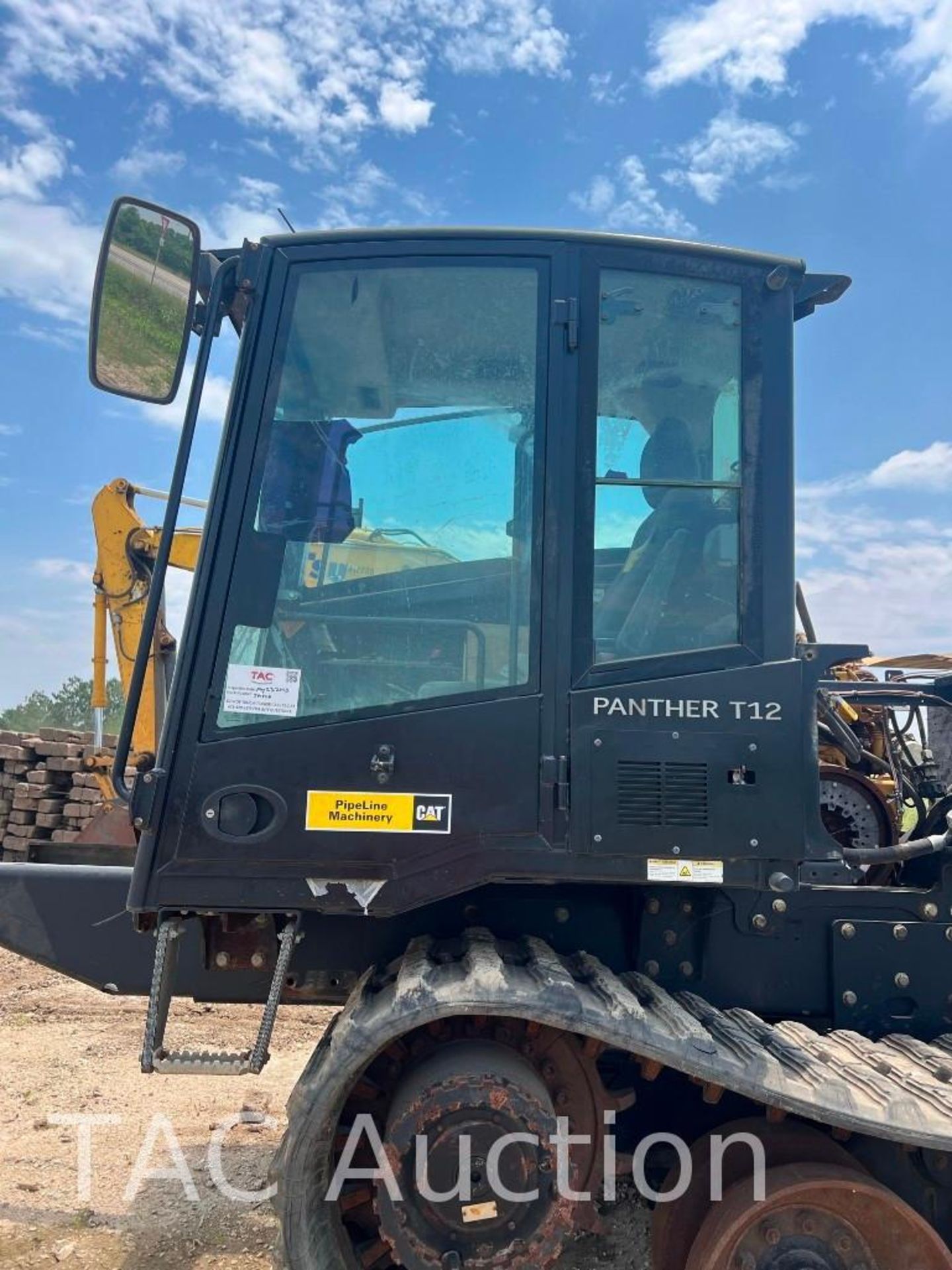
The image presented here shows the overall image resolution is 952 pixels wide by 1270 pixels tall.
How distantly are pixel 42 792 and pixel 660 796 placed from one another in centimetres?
983

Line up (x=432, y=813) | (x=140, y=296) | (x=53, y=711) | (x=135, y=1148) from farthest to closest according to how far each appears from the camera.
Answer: (x=53, y=711), (x=135, y=1148), (x=140, y=296), (x=432, y=813)

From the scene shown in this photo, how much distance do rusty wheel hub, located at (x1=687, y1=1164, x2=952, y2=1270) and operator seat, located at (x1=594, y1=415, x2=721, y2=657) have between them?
140 cm

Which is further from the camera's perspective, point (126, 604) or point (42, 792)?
point (42, 792)

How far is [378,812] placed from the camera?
8.29 feet

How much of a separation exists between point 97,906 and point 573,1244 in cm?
189

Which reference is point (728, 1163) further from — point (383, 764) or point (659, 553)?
point (659, 553)

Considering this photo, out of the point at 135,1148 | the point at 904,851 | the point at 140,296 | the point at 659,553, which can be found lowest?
the point at 135,1148

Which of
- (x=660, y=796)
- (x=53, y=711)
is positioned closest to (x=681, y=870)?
(x=660, y=796)

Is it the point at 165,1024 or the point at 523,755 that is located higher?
the point at 523,755

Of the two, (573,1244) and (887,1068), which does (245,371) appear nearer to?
(887,1068)

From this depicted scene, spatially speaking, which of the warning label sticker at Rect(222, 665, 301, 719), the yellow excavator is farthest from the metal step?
the yellow excavator

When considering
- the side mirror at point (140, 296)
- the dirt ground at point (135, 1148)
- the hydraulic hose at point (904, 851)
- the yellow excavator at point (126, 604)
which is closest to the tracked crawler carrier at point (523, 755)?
the side mirror at point (140, 296)

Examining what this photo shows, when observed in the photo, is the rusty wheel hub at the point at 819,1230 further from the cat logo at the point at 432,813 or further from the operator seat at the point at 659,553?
the operator seat at the point at 659,553

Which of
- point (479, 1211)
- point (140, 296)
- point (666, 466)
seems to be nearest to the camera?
point (479, 1211)
